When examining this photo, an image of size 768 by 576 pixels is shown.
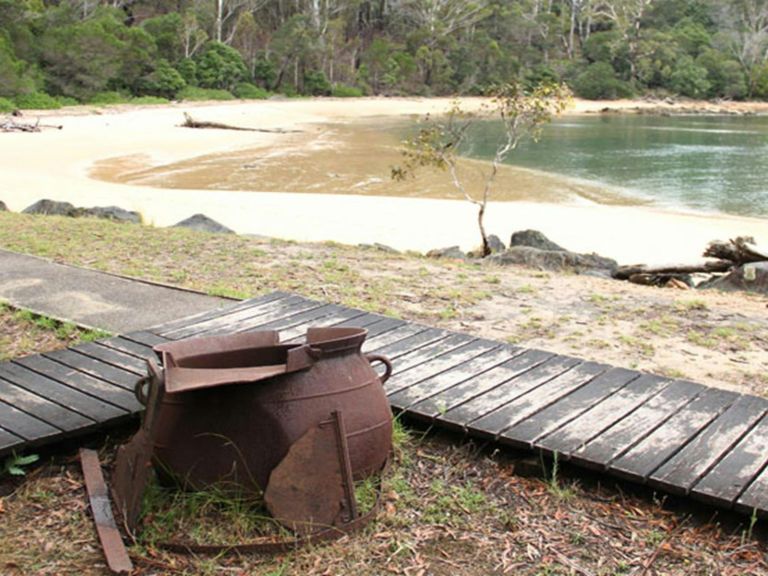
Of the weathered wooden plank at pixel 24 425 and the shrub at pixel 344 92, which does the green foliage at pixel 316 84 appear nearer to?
the shrub at pixel 344 92

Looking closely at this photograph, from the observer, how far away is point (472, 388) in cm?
403

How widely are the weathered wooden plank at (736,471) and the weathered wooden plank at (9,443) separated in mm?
2544

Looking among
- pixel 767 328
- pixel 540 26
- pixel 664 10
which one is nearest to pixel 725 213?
pixel 767 328

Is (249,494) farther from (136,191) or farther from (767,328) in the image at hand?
(136,191)

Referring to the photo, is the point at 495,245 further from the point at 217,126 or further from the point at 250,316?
the point at 217,126

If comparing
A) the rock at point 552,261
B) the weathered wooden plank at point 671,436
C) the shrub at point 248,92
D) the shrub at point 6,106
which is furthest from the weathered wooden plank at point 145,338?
the shrub at point 248,92

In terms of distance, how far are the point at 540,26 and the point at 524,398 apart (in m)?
81.2

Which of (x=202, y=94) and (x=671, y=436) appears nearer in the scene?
(x=671, y=436)

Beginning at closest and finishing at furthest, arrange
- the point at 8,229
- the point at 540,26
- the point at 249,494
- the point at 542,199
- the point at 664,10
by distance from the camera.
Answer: the point at 249,494, the point at 8,229, the point at 542,199, the point at 540,26, the point at 664,10

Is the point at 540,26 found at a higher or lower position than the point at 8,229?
higher

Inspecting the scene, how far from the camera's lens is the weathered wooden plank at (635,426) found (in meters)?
3.31

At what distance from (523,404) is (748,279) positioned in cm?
596

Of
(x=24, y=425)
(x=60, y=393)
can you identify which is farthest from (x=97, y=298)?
(x=24, y=425)

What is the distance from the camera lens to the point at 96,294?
654cm
